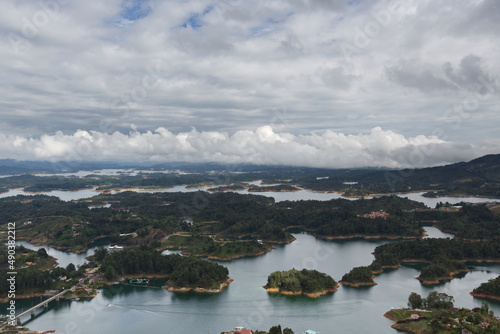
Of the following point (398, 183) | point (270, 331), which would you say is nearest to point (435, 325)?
point (270, 331)

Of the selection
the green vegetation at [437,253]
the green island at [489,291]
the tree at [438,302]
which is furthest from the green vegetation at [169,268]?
the green island at [489,291]

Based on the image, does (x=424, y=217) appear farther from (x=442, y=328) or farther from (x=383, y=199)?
(x=442, y=328)

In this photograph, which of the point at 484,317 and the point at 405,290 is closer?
the point at 484,317

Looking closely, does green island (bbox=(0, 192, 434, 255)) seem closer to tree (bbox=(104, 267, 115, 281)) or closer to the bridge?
tree (bbox=(104, 267, 115, 281))

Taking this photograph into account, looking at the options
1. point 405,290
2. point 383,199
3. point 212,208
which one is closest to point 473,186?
point 383,199

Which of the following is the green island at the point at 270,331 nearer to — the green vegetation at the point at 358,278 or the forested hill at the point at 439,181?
the green vegetation at the point at 358,278

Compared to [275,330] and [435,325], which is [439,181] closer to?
[435,325]
